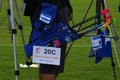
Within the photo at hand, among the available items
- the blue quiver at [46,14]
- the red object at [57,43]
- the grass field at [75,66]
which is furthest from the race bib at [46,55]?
the grass field at [75,66]

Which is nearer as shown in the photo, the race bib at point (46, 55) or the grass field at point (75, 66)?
the race bib at point (46, 55)

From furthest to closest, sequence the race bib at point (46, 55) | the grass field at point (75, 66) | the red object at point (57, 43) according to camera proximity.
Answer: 1. the grass field at point (75, 66)
2. the red object at point (57, 43)
3. the race bib at point (46, 55)

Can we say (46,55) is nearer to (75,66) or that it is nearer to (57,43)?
(57,43)

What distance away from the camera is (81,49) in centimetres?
1295

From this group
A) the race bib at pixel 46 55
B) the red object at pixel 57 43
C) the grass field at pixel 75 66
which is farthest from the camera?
the grass field at pixel 75 66

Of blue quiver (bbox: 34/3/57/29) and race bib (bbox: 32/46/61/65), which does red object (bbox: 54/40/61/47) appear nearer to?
race bib (bbox: 32/46/61/65)

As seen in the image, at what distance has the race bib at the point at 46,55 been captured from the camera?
562 centimetres

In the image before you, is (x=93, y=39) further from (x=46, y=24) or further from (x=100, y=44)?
(x=46, y=24)

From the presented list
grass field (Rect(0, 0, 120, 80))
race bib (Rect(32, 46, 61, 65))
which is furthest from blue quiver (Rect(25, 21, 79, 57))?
grass field (Rect(0, 0, 120, 80))

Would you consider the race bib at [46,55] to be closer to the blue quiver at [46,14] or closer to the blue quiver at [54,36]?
the blue quiver at [54,36]

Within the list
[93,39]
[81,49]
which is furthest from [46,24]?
[81,49]

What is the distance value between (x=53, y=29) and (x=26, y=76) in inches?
132

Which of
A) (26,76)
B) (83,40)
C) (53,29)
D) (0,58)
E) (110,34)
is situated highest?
(53,29)

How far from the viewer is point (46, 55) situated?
566 centimetres
